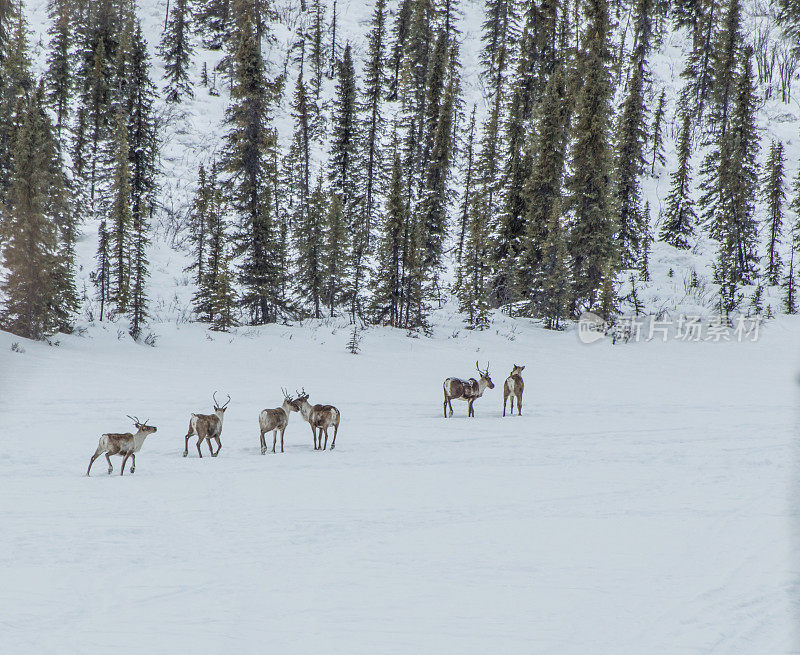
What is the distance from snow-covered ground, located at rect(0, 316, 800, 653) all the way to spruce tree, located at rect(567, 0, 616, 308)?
16.8 meters

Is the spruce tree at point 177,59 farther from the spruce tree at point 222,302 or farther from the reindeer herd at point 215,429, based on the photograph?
the reindeer herd at point 215,429

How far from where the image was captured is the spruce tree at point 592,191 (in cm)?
3300

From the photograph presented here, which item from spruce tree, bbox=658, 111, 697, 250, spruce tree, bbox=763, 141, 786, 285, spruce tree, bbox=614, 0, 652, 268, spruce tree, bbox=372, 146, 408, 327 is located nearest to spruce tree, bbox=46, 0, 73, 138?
spruce tree, bbox=372, 146, 408, 327

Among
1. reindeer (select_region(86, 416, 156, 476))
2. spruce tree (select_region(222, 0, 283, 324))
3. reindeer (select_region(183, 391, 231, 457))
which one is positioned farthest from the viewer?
spruce tree (select_region(222, 0, 283, 324))

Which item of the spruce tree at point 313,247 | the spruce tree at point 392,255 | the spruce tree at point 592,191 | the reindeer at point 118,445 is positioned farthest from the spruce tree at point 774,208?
the reindeer at point 118,445

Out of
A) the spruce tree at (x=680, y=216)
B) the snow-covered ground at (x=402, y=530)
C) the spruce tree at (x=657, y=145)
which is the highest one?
the spruce tree at (x=657, y=145)

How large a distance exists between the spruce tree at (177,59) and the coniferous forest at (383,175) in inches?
12.8

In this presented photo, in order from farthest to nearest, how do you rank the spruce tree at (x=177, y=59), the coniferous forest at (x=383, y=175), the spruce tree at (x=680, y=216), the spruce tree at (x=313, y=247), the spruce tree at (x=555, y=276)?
1. the spruce tree at (x=177, y=59)
2. the spruce tree at (x=680, y=216)
3. the spruce tree at (x=313, y=247)
4. the spruce tree at (x=555, y=276)
5. the coniferous forest at (x=383, y=175)

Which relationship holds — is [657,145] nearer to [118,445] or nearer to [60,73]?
[60,73]

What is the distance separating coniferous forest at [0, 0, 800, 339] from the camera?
3086 cm

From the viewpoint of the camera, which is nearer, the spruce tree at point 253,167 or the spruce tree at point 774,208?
the spruce tree at point 253,167

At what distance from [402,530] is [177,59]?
2261 inches

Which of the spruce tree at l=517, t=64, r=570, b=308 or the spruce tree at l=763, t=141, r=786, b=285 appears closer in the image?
the spruce tree at l=517, t=64, r=570, b=308

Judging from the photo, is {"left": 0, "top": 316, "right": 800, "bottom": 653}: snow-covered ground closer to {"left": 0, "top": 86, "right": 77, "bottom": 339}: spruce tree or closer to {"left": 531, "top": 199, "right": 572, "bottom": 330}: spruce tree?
{"left": 0, "top": 86, "right": 77, "bottom": 339}: spruce tree
